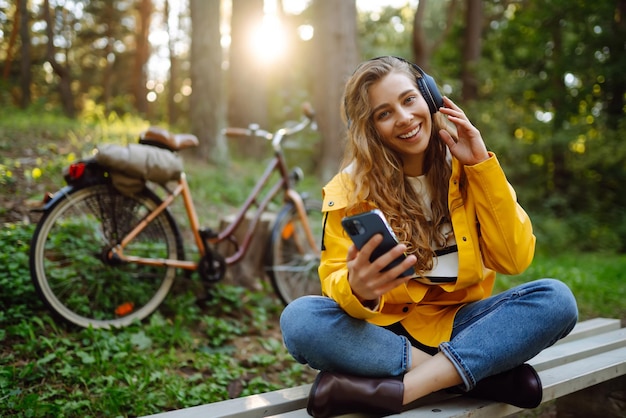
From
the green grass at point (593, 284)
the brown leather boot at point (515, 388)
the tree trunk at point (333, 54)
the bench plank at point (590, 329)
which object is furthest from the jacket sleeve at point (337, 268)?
the tree trunk at point (333, 54)

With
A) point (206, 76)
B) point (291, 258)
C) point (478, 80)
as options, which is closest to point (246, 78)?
point (206, 76)

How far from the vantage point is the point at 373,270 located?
1.62 metres

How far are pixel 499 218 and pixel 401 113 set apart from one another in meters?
0.53

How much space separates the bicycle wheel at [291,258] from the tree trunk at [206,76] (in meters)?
3.83

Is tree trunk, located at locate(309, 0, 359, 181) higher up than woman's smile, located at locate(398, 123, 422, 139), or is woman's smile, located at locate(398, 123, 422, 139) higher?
tree trunk, located at locate(309, 0, 359, 181)

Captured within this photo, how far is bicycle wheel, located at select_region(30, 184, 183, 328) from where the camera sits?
317cm

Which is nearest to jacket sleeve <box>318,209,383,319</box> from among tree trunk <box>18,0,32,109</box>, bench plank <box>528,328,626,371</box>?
bench plank <box>528,328,626,371</box>

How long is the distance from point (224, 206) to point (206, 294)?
2.00 meters

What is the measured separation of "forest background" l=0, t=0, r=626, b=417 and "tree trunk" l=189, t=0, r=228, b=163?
0.07 ft

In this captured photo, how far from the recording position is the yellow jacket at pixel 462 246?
6.56ft

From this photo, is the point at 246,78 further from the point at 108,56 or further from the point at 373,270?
the point at 108,56

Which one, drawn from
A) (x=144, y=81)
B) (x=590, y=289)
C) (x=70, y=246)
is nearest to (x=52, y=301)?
(x=70, y=246)

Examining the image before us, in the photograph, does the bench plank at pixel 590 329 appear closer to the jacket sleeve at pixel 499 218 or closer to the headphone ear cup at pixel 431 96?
the jacket sleeve at pixel 499 218

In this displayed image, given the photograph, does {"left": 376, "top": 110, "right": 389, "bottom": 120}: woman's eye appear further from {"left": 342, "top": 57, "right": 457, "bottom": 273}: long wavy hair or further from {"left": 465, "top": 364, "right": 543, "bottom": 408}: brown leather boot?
{"left": 465, "top": 364, "right": 543, "bottom": 408}: brown leather boot
